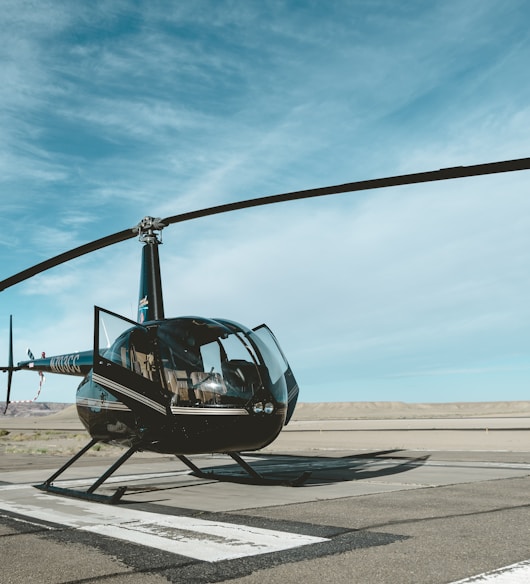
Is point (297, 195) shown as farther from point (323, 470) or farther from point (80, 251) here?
point (323, 470)

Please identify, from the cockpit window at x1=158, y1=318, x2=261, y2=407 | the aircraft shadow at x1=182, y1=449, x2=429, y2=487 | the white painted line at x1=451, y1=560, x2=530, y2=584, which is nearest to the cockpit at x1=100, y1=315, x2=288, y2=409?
the cockpit window at x1=158, y1=318, x2=261, y2=407

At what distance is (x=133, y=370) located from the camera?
918 centimetres

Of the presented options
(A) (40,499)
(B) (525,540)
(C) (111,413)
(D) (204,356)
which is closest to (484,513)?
(B) (525,540)

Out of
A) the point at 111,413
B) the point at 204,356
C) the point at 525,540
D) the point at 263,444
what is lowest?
the point at 525,540

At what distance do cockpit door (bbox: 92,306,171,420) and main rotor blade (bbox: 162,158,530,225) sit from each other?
231cm

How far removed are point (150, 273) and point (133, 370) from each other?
7.94ft

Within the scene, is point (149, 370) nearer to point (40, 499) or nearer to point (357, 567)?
point (40, 499)

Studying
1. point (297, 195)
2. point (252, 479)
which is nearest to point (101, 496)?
point (252, 479)

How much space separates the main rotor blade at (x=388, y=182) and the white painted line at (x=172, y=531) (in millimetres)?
4173

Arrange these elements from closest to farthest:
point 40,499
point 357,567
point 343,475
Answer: point 357,567 < point 40,499 < point 343,475

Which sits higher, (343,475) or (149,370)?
(149,370)

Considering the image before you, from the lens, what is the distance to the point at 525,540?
18.4ft

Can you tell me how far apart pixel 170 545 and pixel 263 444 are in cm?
→ 346

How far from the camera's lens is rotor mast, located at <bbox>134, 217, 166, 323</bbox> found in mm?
10922
